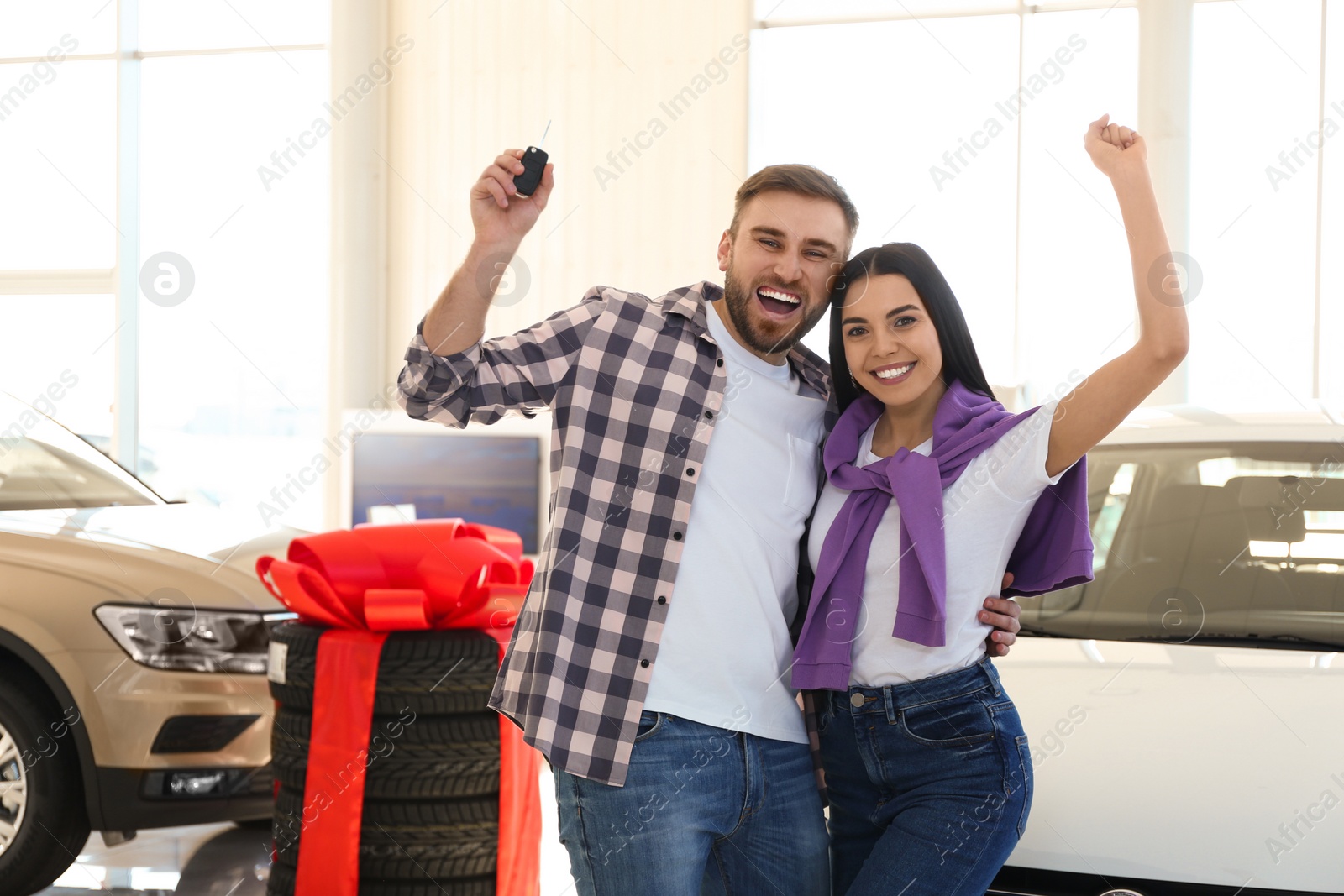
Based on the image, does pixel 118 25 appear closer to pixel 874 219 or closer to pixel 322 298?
pixel 322 298

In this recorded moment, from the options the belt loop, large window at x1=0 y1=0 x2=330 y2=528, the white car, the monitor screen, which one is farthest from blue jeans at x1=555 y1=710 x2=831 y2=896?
large window at x1=0 y1=0 x2=330 y2=528

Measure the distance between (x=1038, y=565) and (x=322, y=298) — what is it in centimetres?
725

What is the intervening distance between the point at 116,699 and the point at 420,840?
1.04 metres

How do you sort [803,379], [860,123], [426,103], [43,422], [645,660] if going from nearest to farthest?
1. [645,660]
2. [803,379]
3. [43,422]
4. [860,123]
5. [426,103]

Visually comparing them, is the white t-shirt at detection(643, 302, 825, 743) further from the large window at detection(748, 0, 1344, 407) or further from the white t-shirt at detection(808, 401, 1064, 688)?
the large window at detection(748, 0, 1344, 407)

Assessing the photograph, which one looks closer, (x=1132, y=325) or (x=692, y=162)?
(x=1132, y=325)

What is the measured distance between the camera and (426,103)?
8055mm

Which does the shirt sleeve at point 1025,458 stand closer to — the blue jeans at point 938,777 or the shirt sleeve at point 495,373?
the blue jeans at point 938,777

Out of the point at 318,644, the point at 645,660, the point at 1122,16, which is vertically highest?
the point at 1122,16

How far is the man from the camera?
1.63 m

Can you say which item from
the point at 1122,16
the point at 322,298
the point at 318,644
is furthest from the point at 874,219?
the point at 318,644

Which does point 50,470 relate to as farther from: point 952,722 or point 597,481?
point 952,722

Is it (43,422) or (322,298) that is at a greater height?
(322,298)

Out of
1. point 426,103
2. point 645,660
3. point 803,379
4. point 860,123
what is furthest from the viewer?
point 426,103
